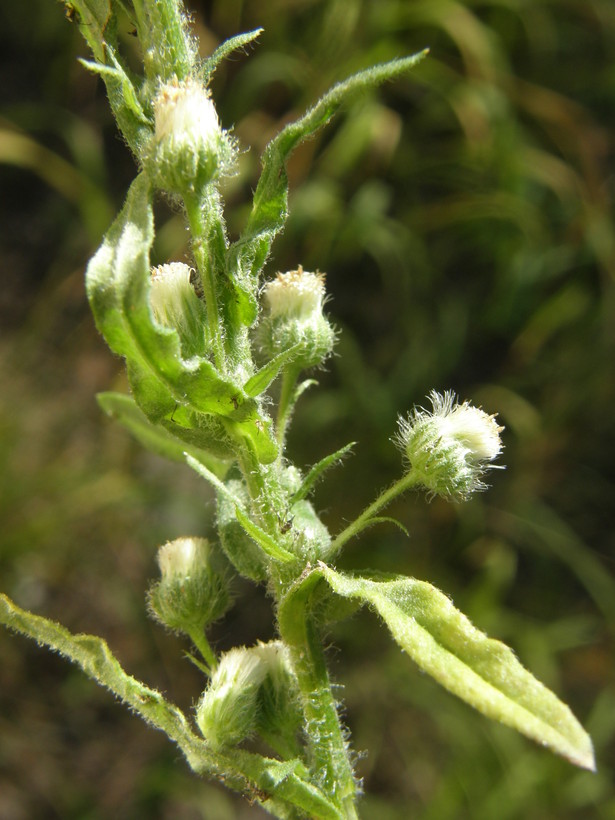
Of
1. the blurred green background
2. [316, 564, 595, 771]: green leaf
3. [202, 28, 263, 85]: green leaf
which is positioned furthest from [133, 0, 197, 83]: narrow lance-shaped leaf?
the blurred green background

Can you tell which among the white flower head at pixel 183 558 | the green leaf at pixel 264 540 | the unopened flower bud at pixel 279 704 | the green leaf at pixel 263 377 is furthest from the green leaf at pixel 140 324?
the unopened flower bud at pixel 279 704

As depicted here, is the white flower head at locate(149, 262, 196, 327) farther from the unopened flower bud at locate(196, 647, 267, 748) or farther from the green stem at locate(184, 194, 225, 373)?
the unopened flower bud at locate(196, 647, 267, 748)

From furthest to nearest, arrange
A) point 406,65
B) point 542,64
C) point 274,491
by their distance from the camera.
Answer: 1. point 542,64
2. point 274,491
3. point 406,65

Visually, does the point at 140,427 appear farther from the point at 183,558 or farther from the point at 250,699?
the point at 250,699

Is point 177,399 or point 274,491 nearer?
point 177,399

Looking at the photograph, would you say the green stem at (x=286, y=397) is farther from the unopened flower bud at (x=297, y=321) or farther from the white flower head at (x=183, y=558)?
the white flower head at (x=183, y=558)

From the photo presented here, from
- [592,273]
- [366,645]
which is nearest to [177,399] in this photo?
[366,645]

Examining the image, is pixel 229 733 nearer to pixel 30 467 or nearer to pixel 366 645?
pixel 366 645
